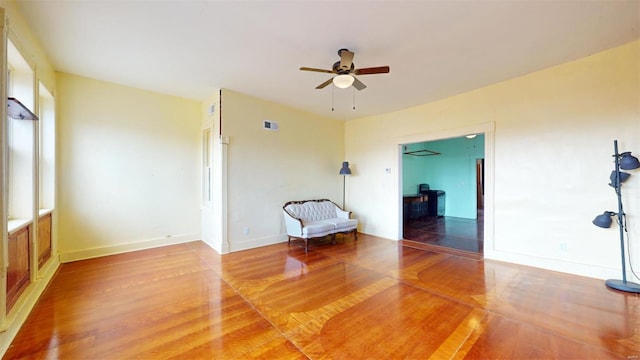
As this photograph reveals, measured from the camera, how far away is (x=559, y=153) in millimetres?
3498

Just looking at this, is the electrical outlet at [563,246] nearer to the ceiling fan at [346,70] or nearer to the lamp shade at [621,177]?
the lamp shade at [621,177]

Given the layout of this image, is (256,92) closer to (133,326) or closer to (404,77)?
(404,77)

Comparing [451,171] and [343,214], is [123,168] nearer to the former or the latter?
[343,214]

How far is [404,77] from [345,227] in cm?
307

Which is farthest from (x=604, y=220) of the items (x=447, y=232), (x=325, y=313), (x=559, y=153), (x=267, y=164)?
(x=267, y=164)

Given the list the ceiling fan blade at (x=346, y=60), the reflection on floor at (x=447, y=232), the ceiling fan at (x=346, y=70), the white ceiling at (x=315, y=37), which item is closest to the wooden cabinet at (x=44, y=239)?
the white ceiling at (x=315, y=37)

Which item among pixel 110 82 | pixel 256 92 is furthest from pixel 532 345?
pixel 110 82

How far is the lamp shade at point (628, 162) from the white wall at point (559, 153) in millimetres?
228

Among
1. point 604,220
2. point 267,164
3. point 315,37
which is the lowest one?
point 604,220

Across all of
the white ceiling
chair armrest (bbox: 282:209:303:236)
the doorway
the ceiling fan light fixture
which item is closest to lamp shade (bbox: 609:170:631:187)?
the white ceiling

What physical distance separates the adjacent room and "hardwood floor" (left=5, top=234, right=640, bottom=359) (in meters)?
0.03

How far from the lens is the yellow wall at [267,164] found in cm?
457

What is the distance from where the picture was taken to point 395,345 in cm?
201

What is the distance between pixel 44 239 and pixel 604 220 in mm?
7115
